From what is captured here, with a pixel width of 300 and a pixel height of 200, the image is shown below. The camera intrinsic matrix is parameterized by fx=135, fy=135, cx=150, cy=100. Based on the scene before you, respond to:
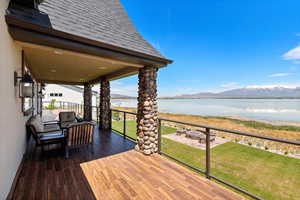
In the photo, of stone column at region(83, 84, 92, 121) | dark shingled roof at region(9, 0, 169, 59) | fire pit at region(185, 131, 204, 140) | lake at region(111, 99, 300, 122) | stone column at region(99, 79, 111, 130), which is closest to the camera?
dark shingled roof at region(9, 0, 169, 59)

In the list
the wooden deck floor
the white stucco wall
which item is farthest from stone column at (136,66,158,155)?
the white stucco wall

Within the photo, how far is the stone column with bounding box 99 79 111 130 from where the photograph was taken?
6695 millimetres

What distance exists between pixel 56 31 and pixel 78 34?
38 centimetres

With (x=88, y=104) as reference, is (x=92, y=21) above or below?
above

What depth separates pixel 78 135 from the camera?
3.63 m

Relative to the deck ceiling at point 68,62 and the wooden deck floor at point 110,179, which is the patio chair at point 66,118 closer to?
the deck ceiling at point 68,62

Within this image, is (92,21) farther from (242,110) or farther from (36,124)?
(242,110)

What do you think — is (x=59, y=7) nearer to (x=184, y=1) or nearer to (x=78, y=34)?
(x=78, y=34)

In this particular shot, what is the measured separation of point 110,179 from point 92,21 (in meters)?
3.77

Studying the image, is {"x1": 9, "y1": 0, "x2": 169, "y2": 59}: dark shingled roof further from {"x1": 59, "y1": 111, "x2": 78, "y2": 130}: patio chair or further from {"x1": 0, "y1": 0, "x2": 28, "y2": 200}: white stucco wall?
{"x1": 59, "y1": 111, "x2": 78, "y2": 130}: patio chair

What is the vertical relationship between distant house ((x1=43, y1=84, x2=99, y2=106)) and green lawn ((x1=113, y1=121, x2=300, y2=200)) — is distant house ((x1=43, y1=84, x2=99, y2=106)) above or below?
above

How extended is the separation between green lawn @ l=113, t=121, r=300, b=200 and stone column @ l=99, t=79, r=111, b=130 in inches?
129

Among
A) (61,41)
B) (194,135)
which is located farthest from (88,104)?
(61,41)

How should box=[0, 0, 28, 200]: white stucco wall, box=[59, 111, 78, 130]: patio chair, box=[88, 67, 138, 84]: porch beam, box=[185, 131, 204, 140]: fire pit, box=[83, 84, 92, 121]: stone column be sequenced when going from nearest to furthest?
box=[0, 0, 28, 200]: white stucco wall
box=[88, 67, 138, 84]: porch beam
box=[59, 111, 78, 130]: patio chair
box=[185, 131, 204, 140]: fire pit
box=[83, 84, 92, 121]: stone column
